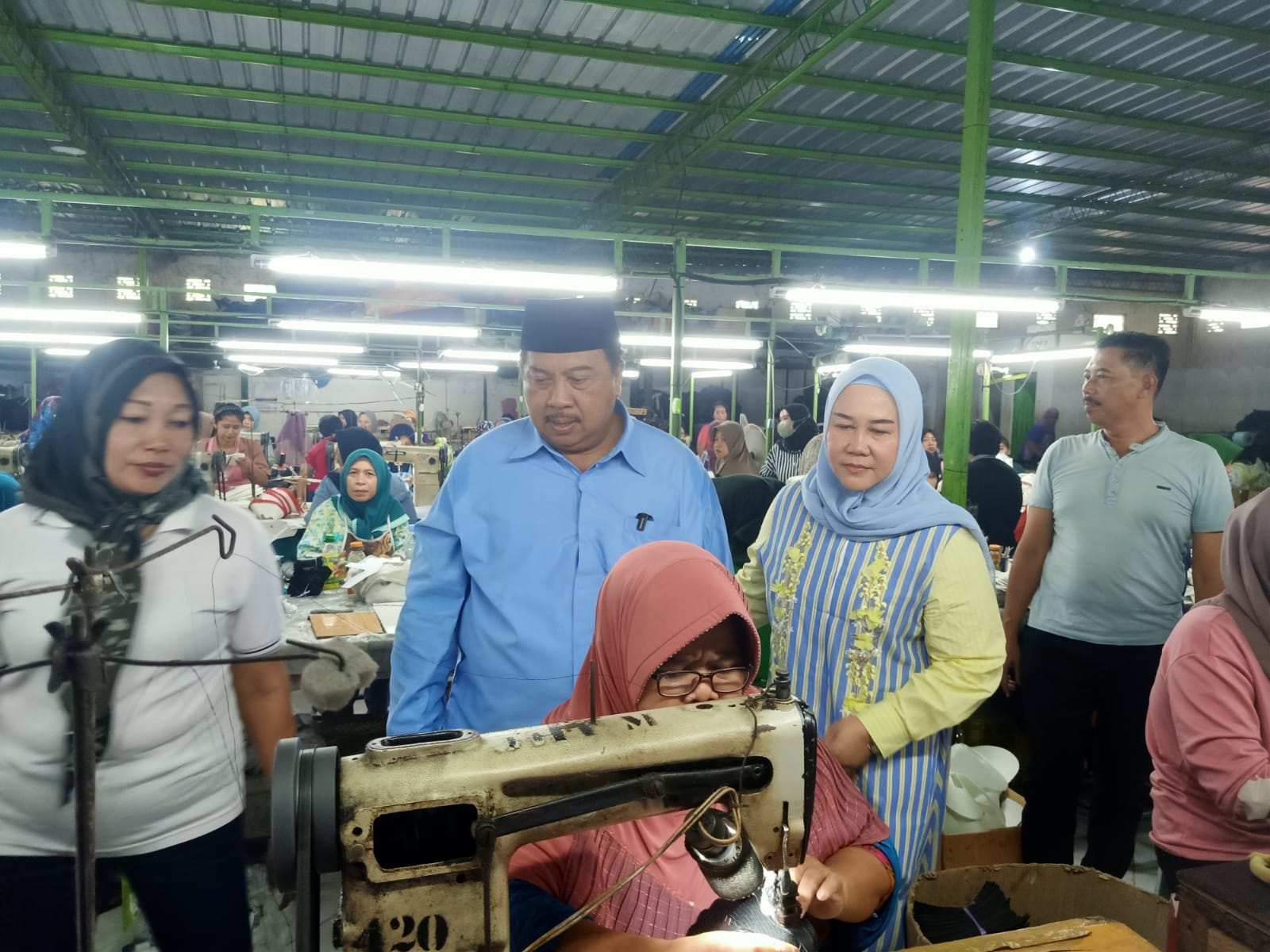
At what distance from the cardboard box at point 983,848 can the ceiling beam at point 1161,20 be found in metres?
4.38

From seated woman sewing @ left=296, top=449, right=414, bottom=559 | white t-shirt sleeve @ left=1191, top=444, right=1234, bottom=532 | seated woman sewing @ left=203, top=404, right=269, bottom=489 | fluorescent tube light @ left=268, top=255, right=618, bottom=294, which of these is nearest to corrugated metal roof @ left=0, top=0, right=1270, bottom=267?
fluorescent tube light @ left=268, top=255, right=618, bottom=294

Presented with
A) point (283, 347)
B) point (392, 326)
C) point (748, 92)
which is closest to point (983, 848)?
point (748, 92)

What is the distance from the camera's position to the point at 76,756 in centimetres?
95

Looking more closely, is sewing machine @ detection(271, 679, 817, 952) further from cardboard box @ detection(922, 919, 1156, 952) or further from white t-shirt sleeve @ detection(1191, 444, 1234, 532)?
white t-shirt sleeve @ detection(1191, 444, 1234, 532)

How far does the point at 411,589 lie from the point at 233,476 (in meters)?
4.99

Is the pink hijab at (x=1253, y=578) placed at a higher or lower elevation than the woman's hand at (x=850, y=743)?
higher

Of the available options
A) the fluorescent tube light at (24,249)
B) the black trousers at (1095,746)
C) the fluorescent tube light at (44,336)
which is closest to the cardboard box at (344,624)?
the black trousers at (1095,746)

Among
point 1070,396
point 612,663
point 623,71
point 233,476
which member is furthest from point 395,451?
point 1070,396

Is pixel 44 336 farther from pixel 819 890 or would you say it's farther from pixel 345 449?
pixel 819 890

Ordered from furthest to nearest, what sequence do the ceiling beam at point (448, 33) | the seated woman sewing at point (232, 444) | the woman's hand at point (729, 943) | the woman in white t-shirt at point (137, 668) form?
the seated woman sewing at point (232, 444)
the ceiling beam at point (448, 33)
the woman in white t-shirt at point (137, 668)
the woman's hand at point (729, 943)

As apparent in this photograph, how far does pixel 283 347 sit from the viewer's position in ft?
33.3

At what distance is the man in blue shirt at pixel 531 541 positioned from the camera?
1.65 meters

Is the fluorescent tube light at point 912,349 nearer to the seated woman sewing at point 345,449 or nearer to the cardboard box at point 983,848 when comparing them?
the seated woman sewing at point 345,449

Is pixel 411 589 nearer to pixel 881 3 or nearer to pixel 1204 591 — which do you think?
pixel 1204 591
